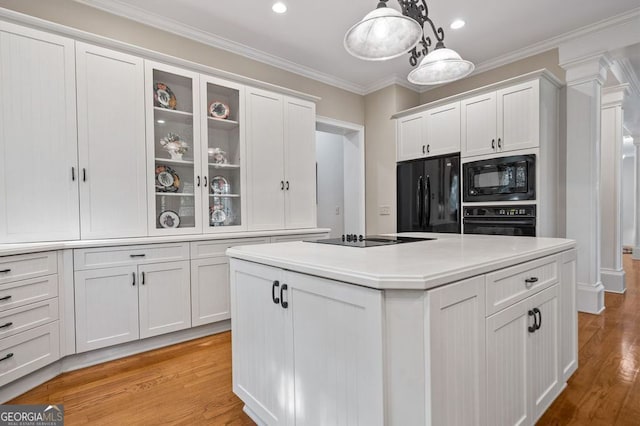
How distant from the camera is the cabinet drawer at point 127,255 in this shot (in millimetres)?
2193

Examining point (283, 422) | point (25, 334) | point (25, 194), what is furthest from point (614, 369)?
point (25, 194)

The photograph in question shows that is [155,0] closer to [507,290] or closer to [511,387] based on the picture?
[507,290]

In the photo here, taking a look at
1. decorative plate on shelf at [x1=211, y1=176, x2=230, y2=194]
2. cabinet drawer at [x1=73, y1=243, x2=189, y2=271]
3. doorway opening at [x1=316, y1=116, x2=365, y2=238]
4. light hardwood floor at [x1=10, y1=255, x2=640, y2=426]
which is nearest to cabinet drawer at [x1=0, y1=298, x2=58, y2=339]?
cabinet drawer at [x1=73, y1=243, x2=189, y2=271]

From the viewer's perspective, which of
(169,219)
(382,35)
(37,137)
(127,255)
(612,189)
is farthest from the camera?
(612,189)

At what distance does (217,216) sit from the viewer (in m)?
3.01

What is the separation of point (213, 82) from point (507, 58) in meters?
3.30

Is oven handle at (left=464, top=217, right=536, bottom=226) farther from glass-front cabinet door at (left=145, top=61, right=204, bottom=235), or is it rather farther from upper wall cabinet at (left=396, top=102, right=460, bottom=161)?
glass-front cabinet door at (left=145, top=61, right=204, bottom=235)

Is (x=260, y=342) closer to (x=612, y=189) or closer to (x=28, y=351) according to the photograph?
(x=28, y=351)

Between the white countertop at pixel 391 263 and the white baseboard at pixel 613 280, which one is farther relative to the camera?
the white baseboard at pixel 613 280

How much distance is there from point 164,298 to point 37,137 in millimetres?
1401

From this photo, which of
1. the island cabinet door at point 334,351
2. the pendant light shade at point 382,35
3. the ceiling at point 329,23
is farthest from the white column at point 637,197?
the island cabinet door at point 334,351

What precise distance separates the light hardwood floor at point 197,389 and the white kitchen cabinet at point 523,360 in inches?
11.3

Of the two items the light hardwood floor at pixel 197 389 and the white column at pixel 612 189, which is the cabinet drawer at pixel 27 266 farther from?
the white column at pixel 612 189

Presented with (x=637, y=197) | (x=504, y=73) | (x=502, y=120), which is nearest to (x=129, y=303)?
(x=502, y=120)
